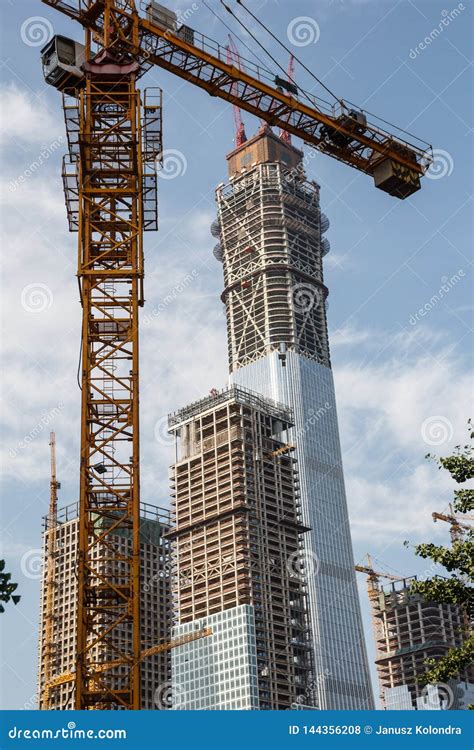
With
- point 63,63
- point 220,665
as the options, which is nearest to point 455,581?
point 63,63

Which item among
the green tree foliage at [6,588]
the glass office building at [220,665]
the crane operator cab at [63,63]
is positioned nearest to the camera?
the green tree foliage at [6,588]

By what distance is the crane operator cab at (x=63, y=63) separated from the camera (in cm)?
5525

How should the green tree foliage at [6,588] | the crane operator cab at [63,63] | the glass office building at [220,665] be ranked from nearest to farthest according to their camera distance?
the green tree foliage at [6,588]
the crane operator cab at [63,63]
the glass office building at [220,665]

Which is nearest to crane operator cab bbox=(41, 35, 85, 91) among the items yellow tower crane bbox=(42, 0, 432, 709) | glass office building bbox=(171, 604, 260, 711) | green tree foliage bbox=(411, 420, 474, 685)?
yellow tower crane bbox=(42, 0, 432, 709)

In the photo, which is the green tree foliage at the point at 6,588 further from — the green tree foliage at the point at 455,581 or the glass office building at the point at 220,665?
the glass office building at the point at 220,665

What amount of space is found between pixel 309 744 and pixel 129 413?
95.4 ft

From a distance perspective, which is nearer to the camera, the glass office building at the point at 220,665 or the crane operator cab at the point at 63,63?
the crane operator cab at the point at 63,63

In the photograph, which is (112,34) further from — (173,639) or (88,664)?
(173,639)

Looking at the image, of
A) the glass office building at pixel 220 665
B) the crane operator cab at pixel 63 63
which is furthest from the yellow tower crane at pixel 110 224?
the glass office building at pixel 220 665

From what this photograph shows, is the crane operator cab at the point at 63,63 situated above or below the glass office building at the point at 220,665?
below

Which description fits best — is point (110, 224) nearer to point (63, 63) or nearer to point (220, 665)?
point (63, 63)

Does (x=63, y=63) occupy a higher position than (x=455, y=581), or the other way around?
(x=63, y=63)

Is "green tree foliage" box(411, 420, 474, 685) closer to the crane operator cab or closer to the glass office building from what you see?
the crane operator cab

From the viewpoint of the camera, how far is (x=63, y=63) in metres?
55.3
